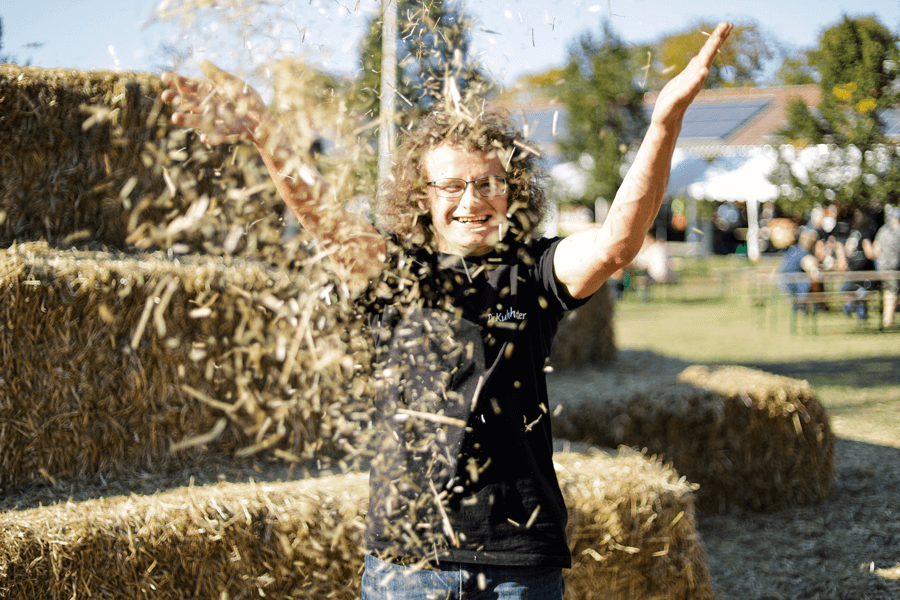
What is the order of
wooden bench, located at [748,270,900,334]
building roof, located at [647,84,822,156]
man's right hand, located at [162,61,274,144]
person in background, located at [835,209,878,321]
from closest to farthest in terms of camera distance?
man's right hand, located at [162,61,274,144] → wooden bench, located at [748,270,900,334] → person in background, located at [835,209,878,321] → building roof, located at [647,84,822,156]

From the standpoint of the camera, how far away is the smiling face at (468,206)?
5.13 feet

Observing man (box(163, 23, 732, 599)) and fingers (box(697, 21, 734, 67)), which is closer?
fingers (box(697, 21, 734, 67))

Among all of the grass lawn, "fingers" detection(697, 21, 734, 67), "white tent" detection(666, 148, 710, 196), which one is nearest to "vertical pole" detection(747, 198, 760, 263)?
"white tent" detection(666, 148, 710, 196)

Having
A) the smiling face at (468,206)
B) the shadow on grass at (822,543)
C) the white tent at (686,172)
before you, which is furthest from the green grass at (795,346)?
the smiling face at (468,206)

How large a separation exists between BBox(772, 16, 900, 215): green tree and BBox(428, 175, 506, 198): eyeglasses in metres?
3.32

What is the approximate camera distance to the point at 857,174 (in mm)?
4164

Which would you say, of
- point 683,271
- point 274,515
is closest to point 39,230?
point 274,515

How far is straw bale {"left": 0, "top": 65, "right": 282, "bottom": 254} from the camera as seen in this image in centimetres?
306

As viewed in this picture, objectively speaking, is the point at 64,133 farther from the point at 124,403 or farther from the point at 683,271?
the point at 683,271

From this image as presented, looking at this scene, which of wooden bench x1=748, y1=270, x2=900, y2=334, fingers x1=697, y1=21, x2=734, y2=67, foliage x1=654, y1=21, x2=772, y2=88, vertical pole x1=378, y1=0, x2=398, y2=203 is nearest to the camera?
fingers x1=697, y1=21, x2=734, y2=67

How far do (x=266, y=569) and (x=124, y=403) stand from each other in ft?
3.08

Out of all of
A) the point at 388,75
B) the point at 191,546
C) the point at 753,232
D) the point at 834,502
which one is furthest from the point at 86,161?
the point at 753,232

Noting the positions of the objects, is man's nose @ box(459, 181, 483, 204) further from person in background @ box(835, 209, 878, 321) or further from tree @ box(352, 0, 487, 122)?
person in background @ box(835, 209, 878, 321)

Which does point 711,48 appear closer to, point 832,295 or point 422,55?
point 422,55
